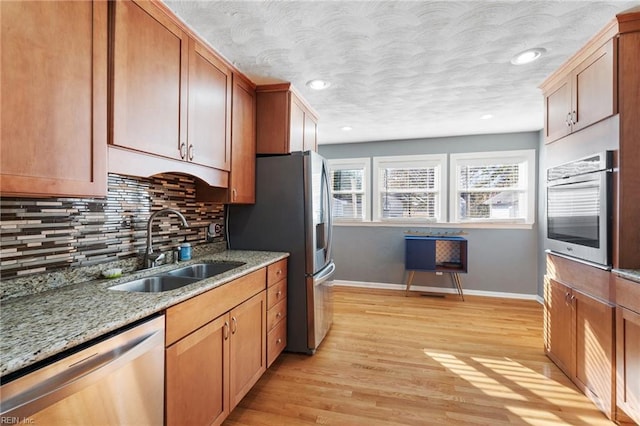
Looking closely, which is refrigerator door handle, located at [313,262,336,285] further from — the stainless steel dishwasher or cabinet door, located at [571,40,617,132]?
cabinet door, located at [571,40,617,132]

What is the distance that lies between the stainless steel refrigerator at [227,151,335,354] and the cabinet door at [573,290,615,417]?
1.92m

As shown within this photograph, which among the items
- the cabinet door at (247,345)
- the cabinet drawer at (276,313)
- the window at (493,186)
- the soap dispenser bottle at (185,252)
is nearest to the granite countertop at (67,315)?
the cabinet door at (247,345)

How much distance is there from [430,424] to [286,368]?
1119mm

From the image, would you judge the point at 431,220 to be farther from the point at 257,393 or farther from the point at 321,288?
the point at 257,393

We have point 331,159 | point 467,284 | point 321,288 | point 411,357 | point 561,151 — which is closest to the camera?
point 561,151

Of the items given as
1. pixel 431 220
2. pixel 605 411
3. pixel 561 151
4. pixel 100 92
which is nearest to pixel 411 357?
pixel 605 411

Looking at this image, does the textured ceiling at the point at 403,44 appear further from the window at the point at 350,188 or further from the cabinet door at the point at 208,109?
the window at the point at 350,188

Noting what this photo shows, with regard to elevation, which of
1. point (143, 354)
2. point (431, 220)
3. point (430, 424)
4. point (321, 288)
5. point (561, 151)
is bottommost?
point (430, 424)

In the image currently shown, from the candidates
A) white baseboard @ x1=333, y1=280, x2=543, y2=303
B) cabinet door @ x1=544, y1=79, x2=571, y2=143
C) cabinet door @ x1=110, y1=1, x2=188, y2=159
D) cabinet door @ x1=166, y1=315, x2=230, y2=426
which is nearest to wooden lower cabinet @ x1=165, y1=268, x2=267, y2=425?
cabinet door @ x1=166, y1=315, x2=230, y2=426

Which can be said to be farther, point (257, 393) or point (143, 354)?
point (257, 393)

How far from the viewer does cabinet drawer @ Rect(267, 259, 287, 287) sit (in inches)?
88.2

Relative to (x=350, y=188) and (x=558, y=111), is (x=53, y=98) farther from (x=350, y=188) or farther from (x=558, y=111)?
(x=350, y=188)

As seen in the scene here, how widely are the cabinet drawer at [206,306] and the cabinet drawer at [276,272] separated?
0.21 m

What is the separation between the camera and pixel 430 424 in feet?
5.85
